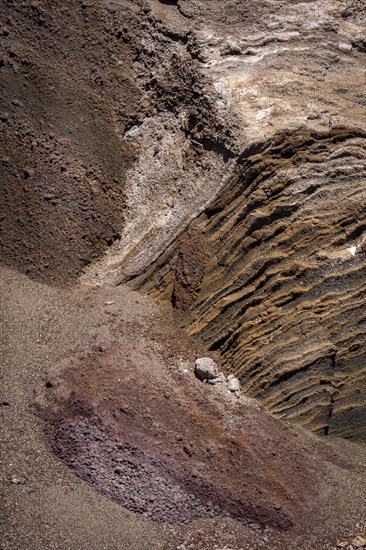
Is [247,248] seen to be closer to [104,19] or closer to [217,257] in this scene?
[217,257]

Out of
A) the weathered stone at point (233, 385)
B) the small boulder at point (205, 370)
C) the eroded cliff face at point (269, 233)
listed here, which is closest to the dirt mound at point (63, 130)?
the eroded cliff face at point (269, 233)

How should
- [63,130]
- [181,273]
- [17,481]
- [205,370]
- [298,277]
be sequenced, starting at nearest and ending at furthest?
1. [17,481]
2. [205,370]
3. [298,277]
4. [181,273]
5. [63,130]

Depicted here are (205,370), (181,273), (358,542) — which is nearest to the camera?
(358,542)

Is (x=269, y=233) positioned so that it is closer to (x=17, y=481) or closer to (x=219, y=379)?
(x=219, y=379)

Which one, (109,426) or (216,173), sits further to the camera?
(216,173)

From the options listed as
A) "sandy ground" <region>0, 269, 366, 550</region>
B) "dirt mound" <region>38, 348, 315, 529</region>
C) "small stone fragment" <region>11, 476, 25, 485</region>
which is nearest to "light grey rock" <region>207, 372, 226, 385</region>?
"sandy ground" <region>0, 269, 366, 550</region>

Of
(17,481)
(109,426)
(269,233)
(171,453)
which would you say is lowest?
(17,481)

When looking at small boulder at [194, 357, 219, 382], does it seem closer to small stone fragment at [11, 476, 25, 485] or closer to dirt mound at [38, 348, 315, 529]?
dirt mound at [38, 348, 315, 529]

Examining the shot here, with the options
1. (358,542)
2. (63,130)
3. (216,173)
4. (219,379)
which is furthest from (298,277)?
(63,130)
